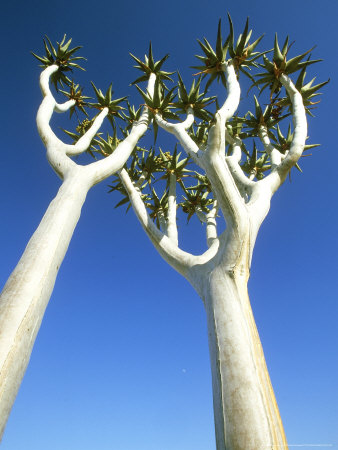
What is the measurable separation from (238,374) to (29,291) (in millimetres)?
2124

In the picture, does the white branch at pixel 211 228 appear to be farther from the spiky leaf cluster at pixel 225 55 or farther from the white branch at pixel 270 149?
the spiky leaf cluster at pixel 225 55

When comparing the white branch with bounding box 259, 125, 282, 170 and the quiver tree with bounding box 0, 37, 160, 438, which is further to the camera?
the white branch with bounding box 259, 125, 282, 170

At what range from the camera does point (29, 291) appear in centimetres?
260

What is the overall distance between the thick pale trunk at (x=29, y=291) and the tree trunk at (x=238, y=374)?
182cm

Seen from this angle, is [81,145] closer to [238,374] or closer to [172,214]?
[172,214]

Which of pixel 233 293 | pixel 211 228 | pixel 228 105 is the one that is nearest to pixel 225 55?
pixel 228 105

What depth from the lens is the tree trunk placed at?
2.34 m

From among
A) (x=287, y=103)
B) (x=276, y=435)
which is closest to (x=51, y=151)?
(x=276, y=435)

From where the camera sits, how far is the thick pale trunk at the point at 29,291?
219cm

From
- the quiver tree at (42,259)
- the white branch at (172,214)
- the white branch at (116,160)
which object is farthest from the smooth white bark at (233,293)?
the quiver tree at (42,259)

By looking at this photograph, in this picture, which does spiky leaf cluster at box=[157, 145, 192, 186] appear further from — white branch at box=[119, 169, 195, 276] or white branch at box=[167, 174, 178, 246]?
white branch at box=[119, 169, 195, 276]

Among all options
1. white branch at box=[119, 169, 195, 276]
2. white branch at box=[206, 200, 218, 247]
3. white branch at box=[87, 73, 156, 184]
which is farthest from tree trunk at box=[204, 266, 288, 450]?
white branch at box=[206, 200, 218, 247]

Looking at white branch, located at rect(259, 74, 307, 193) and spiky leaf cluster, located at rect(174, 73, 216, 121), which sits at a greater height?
spiky leaf cluster, located at rect(174, 73, 216, 121)

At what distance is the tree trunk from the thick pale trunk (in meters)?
1.82
